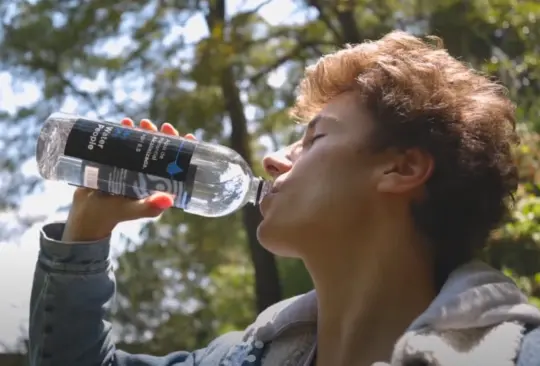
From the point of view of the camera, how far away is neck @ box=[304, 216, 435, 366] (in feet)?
2.63

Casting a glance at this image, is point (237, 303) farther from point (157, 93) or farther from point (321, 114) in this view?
point (321, 114)

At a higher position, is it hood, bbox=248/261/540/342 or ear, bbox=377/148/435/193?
ear, bbox=377/148/435/193

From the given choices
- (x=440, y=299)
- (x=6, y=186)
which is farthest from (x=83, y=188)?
(x=6, y=186)

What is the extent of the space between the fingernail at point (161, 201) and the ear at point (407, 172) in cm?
26

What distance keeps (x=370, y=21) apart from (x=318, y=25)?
0.17 metres

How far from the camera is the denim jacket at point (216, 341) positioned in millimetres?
687

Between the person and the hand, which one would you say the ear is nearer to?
the person

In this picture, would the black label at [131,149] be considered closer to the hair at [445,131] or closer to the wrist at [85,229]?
the wrist at [85,229]

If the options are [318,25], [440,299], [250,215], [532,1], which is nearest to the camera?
[440,299]

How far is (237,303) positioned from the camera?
1810mm

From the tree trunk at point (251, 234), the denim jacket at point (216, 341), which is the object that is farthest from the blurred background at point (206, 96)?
the denim jacket at point (216, 341)

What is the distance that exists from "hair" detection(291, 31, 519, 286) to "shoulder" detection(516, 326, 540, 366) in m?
0.18

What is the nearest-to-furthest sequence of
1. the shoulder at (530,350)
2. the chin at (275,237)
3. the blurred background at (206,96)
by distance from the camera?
the shoulder at (530,350) → the chin at (275,237) → the blurred background at (206,96)

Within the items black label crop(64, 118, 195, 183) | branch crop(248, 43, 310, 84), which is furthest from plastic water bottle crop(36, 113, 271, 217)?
branch crop(248, 43, 310, 84)
